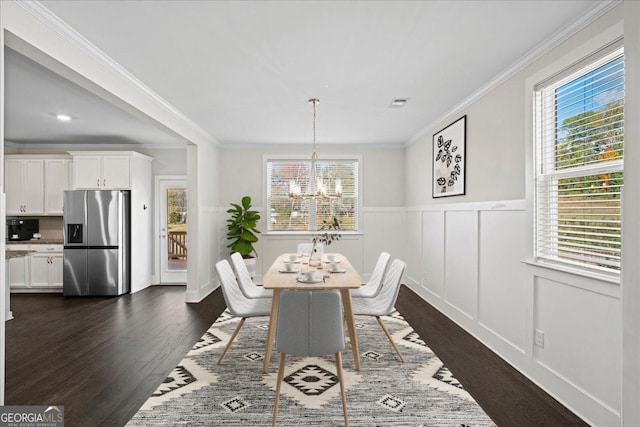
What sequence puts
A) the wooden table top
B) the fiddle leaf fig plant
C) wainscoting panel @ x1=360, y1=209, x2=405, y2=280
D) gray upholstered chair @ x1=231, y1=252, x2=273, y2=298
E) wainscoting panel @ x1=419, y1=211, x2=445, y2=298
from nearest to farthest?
the wooden table top < gray upholstered chair @ x1=231, y1=252, x2=273, y2=298 < wainscoting panel @ x1=419, y1=211, x2=445, y2=298 < the fiddle leaf fig plant < wainscoting panel @ x1=360, y1=209, x2=405, y2=280

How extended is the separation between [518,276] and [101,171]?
591cm

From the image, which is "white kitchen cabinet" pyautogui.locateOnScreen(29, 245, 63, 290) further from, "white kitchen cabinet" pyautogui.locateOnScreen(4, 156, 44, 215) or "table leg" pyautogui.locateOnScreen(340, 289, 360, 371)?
"table leg" pyautogui.locateOnScreen(340, 289, 360, 371)

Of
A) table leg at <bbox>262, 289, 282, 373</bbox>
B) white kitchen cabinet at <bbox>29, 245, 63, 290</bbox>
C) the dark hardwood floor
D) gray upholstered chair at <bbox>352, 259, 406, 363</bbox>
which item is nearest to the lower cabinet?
white kitchen cabinet at <bbox>29, 245, 63, 290</bbox>

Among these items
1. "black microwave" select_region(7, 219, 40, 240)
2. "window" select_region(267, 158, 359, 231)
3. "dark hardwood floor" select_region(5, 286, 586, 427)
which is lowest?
"dark hardwood floor" select_region(5, 286, 586, 427)

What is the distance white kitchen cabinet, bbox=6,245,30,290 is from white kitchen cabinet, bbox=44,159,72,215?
2.48 ft

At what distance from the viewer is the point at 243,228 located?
6234 millimetres

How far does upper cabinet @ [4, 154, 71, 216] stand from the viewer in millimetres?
6031

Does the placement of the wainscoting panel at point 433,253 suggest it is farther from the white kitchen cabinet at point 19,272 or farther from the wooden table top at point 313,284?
the white kitchen cabinet at point 19,272

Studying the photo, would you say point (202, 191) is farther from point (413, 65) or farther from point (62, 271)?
point (413, 65)

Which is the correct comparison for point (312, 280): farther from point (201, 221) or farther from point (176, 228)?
point (176, 228)

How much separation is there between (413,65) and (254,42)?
129cm

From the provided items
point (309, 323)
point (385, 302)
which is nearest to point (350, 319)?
point (385, 302)

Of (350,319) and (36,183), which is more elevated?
(36,183)

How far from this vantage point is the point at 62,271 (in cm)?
598
